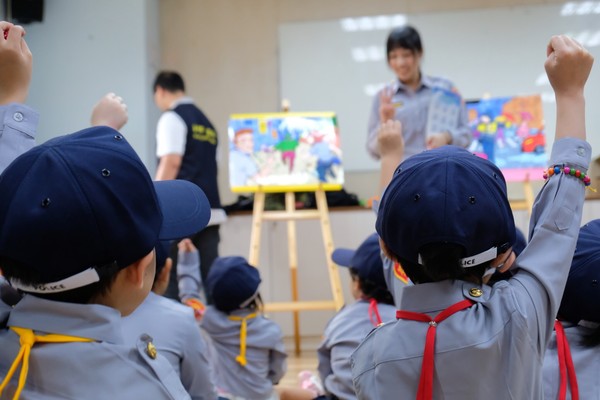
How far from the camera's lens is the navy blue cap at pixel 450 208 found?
90 cm

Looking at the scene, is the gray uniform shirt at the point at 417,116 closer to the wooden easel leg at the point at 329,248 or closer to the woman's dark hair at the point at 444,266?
the wooden easel leg at the point at 329,248

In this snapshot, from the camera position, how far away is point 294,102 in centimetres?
569

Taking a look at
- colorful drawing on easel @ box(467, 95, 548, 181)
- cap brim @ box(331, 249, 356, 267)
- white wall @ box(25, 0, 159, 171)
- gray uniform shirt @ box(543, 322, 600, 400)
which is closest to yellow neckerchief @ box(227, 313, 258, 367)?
cap brim @ box(331, 249, 356, 267)

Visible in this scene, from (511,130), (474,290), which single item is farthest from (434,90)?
(474,290)

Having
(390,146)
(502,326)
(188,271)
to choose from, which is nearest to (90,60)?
(188,271)

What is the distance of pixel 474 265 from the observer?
A: 3.07 feet

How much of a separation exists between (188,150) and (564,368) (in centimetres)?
259

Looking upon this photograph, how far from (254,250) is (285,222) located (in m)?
0.69

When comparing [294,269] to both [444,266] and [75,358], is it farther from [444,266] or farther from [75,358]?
[75,358]

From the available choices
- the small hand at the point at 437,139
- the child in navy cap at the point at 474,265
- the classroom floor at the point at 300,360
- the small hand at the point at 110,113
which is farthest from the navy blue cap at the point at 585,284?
the classroom floor at the point at 300,360

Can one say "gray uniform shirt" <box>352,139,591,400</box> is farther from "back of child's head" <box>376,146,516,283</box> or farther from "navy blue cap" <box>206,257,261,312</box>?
"navy blue cap" <box>206,257,261,312</box>

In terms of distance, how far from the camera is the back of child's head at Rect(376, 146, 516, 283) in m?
0.90

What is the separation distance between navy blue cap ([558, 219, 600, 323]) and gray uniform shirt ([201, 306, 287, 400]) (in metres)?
1.52

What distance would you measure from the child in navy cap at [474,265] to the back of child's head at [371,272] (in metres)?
0.83
